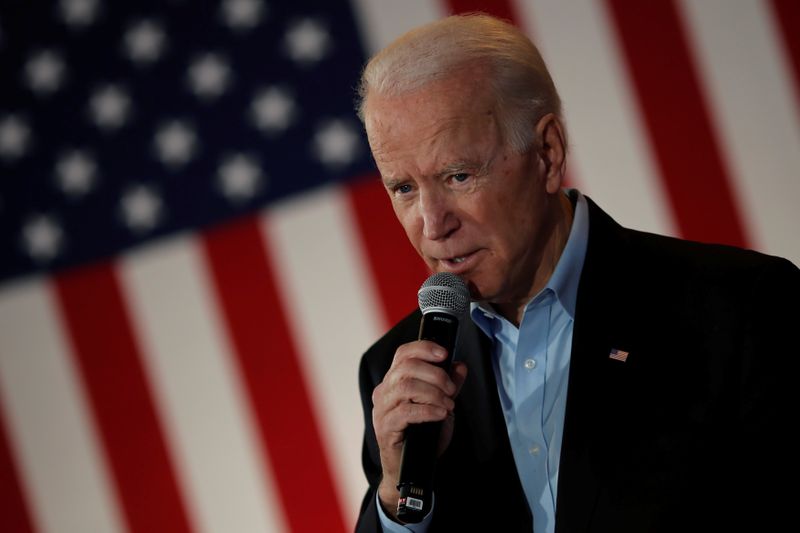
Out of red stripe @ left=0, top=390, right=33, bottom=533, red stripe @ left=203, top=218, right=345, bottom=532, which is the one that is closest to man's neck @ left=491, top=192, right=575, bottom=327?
red stripe @ left=203, top=218, right=345, bottom=532

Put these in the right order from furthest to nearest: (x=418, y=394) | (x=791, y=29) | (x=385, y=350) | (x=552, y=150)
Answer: (x=791, y=29), (x=385, y=350), (x=552, y=150), (x=418, y=394)

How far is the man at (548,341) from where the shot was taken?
1.20 metres

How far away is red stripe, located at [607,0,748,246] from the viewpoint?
2.65m

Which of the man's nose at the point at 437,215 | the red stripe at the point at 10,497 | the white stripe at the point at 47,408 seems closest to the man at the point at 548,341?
the man's nose at the point at 437,215

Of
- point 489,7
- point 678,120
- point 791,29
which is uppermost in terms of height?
point 489,7

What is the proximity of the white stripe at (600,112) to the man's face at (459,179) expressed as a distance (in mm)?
1435

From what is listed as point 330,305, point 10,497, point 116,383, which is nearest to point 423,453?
point 330,305

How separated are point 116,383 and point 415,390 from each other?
1988 millimetres

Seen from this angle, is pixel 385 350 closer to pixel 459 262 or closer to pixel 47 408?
pixel 459 262

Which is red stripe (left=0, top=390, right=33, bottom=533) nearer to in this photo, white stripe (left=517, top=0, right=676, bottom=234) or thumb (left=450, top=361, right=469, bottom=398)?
white stripe (left=517, top=0, right=676, bottom=234)

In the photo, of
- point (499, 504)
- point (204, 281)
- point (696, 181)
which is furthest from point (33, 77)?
point (499, 504)

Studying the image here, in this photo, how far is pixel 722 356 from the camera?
1.23 meters

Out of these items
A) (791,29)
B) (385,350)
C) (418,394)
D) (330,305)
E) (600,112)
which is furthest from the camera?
(330,305)

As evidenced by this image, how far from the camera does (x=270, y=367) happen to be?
2861mm
